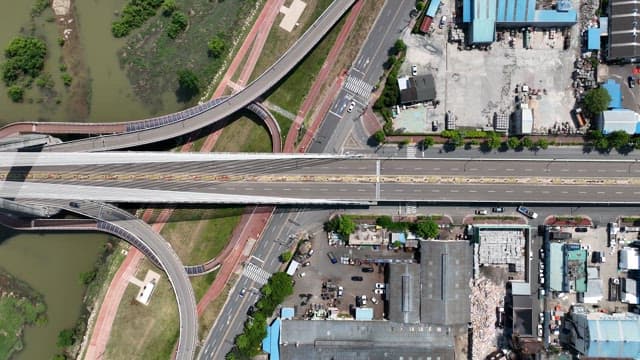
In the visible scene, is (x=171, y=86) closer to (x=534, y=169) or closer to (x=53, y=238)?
(x=53, y=238)

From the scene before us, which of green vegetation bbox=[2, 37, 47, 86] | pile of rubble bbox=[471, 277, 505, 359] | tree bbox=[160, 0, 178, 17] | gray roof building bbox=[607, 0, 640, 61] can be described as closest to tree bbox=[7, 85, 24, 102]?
green vegetation bbox=[2, 37, 47, 86]

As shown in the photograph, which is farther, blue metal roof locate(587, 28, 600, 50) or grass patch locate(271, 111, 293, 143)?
grass patch locate(271, 111, 293, 143)

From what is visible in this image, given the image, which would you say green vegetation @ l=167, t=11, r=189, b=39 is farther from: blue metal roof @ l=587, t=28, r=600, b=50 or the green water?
A: blue metal roof @ l=587, t=28, r=600, b=50

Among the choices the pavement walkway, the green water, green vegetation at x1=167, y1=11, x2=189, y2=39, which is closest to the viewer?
the pavement walkway

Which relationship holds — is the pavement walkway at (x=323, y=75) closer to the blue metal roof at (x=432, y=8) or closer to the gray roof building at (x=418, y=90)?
the blue metal roof at (x=432, y=8)

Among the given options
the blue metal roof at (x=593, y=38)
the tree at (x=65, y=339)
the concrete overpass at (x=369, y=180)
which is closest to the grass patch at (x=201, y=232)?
the concrete overpass at (x=369, y=180)

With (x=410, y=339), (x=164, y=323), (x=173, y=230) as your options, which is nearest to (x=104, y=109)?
(x=173, y=230)
